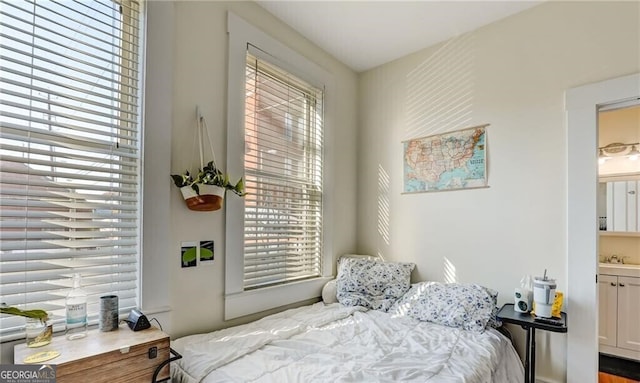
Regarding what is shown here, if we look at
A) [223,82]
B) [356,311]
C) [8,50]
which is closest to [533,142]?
[356,311]

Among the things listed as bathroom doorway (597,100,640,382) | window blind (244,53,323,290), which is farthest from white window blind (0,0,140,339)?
bathroom doorway (597,100,640,382)

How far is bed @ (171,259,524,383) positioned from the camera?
5.06ft

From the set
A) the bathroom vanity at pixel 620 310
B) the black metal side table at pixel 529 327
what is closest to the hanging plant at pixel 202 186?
the black metal side table at pixel 529 327

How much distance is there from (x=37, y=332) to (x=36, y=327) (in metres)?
0.02

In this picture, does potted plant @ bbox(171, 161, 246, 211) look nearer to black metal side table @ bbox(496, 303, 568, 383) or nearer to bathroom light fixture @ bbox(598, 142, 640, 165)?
black metal side table @ bbox(496, 303, 568, 383)

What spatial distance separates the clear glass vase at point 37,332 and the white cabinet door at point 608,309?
414 centimetres

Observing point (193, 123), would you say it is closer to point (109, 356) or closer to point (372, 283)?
point (109, 356)

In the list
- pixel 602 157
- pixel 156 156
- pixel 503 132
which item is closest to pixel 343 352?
pixel 156 156

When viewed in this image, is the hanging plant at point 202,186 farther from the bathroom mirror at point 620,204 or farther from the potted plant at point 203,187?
the bathroom mirror at point 620,204

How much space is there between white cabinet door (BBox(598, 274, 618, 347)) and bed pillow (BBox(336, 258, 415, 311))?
6.47 feet

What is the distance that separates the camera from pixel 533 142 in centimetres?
240

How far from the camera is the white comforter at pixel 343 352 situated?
152 cm

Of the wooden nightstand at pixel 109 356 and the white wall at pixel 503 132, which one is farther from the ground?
the white wall at pixel 503 132

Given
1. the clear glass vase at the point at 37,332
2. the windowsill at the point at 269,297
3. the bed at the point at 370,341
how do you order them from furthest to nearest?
the windowsill at the point at 269,297 → the bed at the point at 370,341 → the clear glass vase at the point at 37,332
